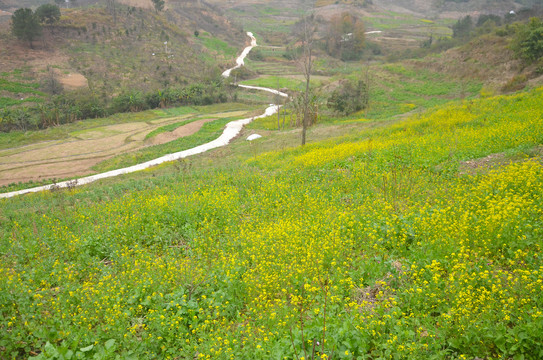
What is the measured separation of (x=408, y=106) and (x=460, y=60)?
608 inches

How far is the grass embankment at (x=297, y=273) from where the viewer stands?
4.45 m

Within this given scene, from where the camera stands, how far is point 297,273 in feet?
20.5

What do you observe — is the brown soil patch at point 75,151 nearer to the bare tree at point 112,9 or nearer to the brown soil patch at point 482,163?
the brown soil patch at point 482,163

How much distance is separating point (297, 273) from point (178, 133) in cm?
4169

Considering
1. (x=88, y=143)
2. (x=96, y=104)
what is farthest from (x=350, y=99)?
(x=96, y=104)

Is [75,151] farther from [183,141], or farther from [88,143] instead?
[183,141]

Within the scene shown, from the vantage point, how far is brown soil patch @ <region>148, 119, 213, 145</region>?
41.9 m

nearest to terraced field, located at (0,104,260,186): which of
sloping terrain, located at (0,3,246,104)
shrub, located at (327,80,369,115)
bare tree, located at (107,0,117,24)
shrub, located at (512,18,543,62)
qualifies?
sloping terrain, located at (0,3,246,104)

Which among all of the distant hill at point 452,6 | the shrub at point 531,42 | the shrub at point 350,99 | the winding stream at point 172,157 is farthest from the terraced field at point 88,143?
the distant hill at point 452,6

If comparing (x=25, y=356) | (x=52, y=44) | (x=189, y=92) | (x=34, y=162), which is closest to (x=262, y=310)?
(x=25, y=356)

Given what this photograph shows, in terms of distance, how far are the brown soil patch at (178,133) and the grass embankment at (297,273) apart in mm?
31914

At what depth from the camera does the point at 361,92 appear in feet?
151

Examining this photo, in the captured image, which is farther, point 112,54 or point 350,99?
point 112,54

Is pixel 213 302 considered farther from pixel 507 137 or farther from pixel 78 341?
pixel 507 137
